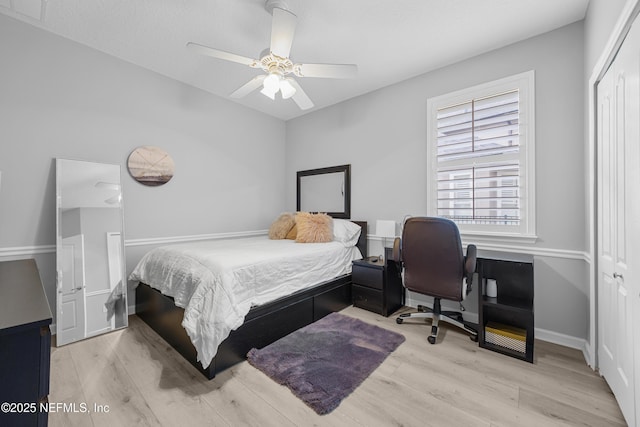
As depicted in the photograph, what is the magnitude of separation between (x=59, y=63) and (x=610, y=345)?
4.99 meters

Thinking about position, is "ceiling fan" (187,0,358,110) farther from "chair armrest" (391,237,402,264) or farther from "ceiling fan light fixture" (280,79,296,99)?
"chair armrest" (391,237,402,264)

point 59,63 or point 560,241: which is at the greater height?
point 59,63

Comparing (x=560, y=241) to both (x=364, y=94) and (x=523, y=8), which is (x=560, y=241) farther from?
(x=364, y=94)

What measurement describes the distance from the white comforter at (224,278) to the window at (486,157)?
1500mm

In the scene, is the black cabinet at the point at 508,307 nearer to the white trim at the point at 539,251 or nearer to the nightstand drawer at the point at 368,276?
the white trim at the point at 539,251

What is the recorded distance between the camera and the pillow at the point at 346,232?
11.0 ft

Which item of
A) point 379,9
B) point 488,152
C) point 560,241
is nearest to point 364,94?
point 379,9

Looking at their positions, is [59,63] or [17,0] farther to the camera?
[59,63]

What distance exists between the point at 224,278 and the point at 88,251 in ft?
5.54

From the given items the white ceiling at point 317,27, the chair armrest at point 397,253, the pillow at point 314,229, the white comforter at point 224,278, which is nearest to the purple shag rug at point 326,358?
the white comforter at point 224,278

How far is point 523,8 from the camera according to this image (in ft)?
6.96

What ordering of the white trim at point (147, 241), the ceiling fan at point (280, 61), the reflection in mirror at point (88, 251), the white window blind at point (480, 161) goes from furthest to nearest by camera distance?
the white window blind at point (480, 161) < the reflection in mirror at point (88, 251) < the white trim at point (147, 241) < the ceiling fan at point (280, 61)

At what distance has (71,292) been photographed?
245cm

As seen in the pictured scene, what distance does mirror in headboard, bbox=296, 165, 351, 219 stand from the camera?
3.85m
